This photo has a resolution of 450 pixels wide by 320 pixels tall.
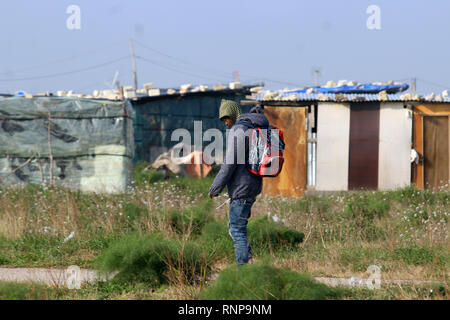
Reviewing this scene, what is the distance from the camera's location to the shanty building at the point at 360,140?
14297mm

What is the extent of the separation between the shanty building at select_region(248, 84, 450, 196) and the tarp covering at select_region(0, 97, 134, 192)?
11.6ft

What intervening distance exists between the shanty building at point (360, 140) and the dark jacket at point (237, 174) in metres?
9.05

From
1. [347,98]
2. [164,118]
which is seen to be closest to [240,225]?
[347,98]

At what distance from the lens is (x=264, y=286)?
435 centimetres

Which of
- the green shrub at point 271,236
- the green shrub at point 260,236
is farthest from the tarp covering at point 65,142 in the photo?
A: the green shrub at point 271,236

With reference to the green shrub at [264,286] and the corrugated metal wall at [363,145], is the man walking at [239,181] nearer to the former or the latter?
the green shrub at [264,286]

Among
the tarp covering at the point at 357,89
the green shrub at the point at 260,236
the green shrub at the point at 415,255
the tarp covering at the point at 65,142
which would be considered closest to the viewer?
the green shrub at the point at 415,255

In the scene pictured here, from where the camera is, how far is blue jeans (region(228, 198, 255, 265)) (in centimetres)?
519

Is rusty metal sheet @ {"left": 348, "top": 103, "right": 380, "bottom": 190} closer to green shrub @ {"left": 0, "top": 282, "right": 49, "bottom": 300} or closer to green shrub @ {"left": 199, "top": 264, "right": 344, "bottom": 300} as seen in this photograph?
green shrub @ {"left": 199, "top": 264, "right": 344, "bottom": 300}

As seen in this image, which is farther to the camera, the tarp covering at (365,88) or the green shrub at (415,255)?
the tarp covering at (365,88)

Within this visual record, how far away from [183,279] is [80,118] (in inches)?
366

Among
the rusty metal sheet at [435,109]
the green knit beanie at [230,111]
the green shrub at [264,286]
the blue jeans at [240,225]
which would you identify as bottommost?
the green shrub at [264,286]

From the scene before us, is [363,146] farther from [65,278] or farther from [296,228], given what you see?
[65,278]
